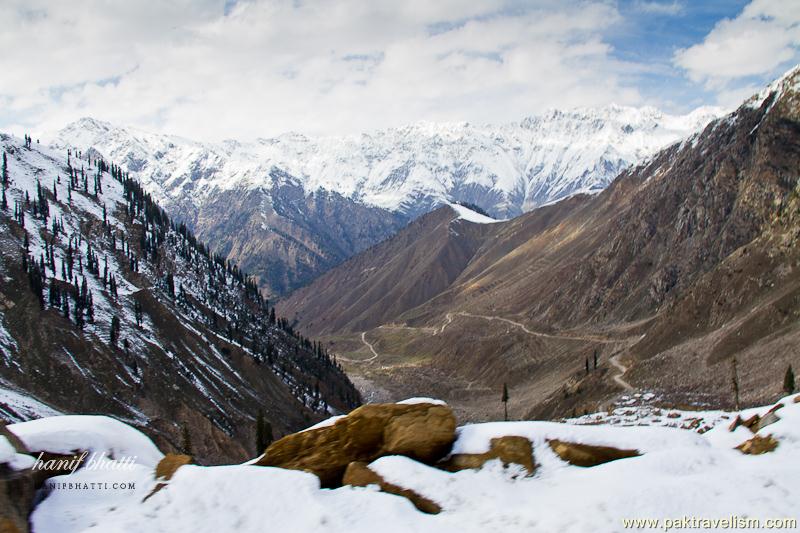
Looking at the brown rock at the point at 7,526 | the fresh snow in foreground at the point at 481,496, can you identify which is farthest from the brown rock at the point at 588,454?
the brown rock at the point at 7,526

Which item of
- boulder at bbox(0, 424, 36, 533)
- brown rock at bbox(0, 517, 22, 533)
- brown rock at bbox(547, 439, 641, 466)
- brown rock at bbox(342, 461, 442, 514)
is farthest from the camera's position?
brown rock at bbox(547, 439, 641, 466)

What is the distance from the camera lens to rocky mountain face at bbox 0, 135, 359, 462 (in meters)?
96.6

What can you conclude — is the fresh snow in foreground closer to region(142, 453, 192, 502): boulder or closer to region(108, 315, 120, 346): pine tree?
region(142, 453, 192, 502): boulder

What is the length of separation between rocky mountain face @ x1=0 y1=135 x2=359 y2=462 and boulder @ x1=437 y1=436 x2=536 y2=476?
170ft

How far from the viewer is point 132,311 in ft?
418

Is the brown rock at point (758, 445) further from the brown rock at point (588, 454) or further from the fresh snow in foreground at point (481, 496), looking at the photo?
the brown rock at point (588, 454)

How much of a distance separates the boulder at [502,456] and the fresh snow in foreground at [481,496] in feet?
1.17

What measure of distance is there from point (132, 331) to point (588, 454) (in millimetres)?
115641

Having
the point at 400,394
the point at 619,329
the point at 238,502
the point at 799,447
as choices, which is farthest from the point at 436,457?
the point at 400,394

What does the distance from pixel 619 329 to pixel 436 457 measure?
137m

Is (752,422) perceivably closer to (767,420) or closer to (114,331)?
(767,420)

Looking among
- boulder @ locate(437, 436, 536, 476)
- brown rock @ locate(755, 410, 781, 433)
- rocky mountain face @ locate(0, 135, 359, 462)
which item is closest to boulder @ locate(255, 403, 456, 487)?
boulder @ locate(437, 436, 536, 476)

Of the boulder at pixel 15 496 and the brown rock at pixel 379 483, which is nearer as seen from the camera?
the boulder at pixel 15 496

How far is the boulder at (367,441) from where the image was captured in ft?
74.8
